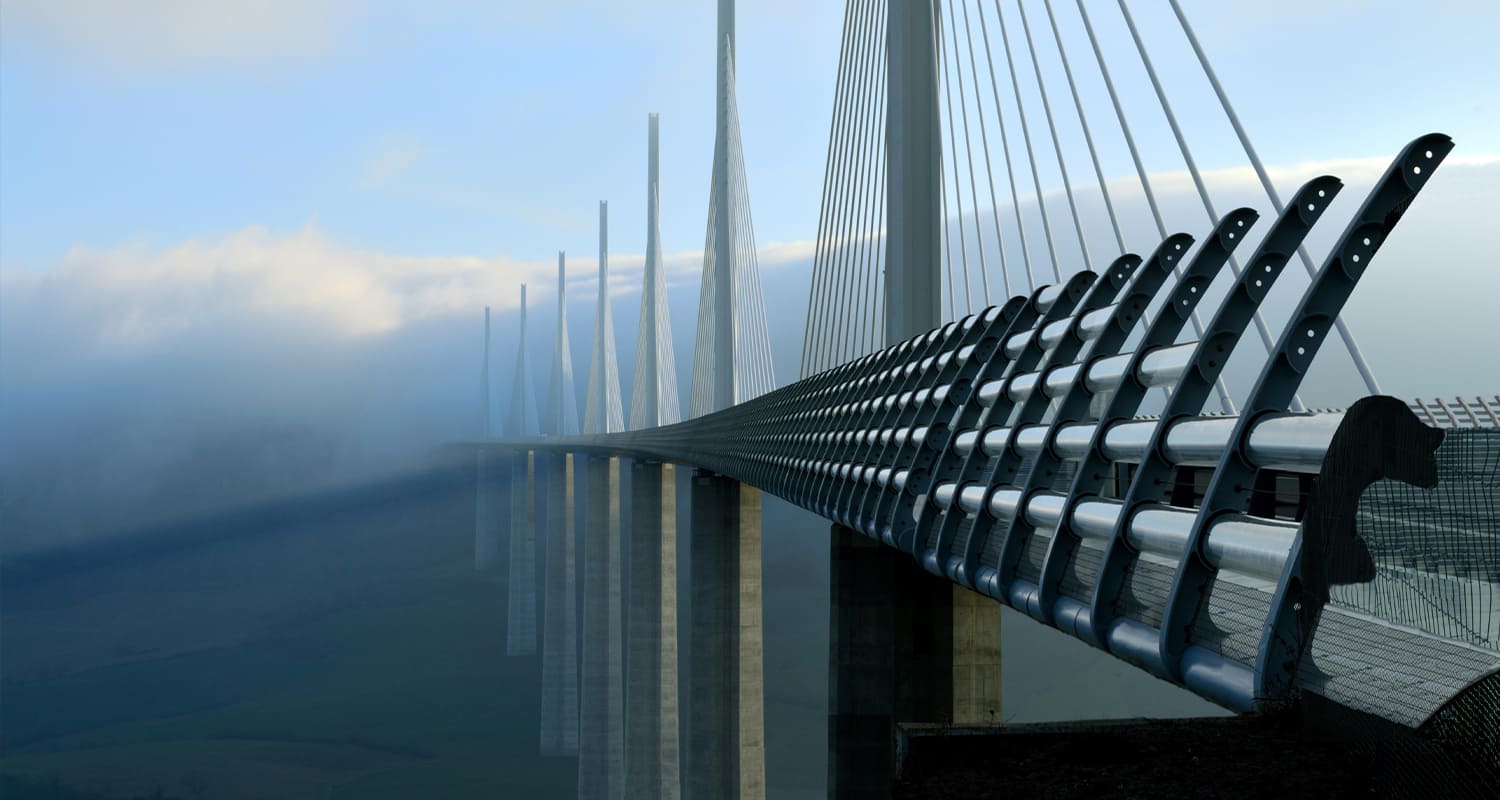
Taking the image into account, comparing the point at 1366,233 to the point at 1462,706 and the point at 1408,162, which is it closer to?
the point at 1408,162

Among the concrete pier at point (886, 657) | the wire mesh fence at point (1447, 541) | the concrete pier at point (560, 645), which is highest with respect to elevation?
the wire mesh fence at point (1447, 541)

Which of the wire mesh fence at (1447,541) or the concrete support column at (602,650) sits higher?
the wire mesh fence at (1447,541)

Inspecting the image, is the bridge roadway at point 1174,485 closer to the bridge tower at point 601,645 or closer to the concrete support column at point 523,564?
A: the bridge tower at point 601,645

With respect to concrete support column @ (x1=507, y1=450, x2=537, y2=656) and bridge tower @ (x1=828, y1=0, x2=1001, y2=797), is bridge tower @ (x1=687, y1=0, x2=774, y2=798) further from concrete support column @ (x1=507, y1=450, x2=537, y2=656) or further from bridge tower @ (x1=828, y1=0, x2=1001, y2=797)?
concrete support column @ (x1=507, y1=450, x2=537, y2=656)

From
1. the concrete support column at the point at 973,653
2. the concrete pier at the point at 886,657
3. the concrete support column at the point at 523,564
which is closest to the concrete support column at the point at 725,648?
the concrete pier at the point at 886,657

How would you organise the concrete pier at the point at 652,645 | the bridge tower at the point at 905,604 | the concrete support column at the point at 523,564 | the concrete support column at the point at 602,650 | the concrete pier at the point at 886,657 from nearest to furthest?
the bridge tower at the point at 905,604, the concrete pier at the point at 886,657, the concrete pier at the point at 652,645, the concrete support column at the point at 602,650, the concrete support column at the point at 523,564

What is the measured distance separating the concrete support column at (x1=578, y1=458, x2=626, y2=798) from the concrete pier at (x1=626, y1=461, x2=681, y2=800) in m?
5.62

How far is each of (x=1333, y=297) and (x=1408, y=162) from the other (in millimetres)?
340

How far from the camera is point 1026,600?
4617 mm

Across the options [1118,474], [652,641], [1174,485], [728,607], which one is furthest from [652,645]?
[1174,485]

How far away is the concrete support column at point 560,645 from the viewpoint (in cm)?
5394

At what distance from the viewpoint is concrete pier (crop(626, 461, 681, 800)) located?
34125 millimetres

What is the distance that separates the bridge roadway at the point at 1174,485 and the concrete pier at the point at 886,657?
5.67 meters

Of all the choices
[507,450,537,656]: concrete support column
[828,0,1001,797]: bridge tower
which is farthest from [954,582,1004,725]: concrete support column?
[507,450,537,656]: concrete support column
